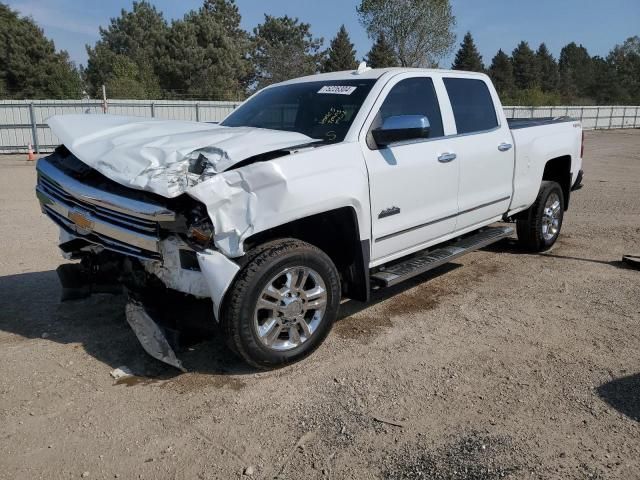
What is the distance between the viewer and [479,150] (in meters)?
4.96

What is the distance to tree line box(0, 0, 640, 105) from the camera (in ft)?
131

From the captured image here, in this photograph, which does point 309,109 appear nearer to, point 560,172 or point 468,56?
point 560,172

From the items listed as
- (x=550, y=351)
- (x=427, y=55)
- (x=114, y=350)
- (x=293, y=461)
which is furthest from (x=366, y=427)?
(x=427, y=55)

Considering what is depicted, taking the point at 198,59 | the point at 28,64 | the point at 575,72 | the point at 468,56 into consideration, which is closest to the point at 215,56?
the point at 198,59

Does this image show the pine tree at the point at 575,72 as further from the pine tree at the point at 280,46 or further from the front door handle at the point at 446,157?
the front door handle at the point at 446,157

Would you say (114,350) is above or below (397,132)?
below

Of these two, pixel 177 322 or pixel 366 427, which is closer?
pixel 366 427

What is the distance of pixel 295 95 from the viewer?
15.4 ft

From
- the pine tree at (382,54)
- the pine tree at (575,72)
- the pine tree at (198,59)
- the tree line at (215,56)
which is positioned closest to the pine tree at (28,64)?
the tree line at (215,56)

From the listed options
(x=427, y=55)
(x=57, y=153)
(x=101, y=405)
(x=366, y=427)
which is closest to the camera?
(x=366, y=427)

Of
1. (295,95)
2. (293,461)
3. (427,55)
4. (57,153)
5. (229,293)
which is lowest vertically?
(293,461)

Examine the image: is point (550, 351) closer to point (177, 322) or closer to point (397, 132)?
point (397, 132)

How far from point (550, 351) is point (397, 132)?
6.20 ft

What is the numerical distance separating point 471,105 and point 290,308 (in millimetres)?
2843
